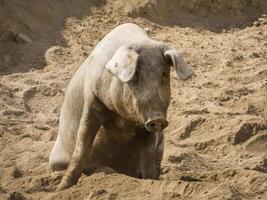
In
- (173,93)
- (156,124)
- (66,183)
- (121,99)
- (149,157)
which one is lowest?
(66,183)

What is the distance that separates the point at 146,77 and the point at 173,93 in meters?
4.01

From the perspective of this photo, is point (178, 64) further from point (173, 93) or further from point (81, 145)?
point (173, 93)

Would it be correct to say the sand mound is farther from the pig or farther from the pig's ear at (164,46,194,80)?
the pig's ear at (164,46,194,80)

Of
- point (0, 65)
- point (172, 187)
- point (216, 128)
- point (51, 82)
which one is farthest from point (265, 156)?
point (0, 65)

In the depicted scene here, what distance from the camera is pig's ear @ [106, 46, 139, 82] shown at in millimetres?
5738

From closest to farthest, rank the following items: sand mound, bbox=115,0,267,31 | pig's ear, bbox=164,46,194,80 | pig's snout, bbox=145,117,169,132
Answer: pig's snout, bbox=145,117,169,132 → pig's ear, bbox=164,46,194,80 → sand mound, bbox=115,0,267,31

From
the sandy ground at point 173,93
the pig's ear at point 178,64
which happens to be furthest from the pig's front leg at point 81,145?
the pig's ear at point 178,64

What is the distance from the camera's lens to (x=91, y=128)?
253 inches

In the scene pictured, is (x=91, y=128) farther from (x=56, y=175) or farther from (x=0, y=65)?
(x=0, y=65)

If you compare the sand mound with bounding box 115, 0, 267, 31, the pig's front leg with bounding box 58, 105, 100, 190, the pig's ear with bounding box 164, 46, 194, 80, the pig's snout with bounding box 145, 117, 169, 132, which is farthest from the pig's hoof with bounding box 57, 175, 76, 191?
the sand mound with bounding box 115, 0, 267, 31

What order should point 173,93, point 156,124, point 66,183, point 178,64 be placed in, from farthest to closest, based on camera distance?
1. point 173,93
2. point 66,183
3. point 178,64
4. point 156,124

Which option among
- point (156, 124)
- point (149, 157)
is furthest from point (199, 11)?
point (156, 124)

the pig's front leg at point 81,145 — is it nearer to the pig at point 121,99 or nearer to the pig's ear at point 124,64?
the pig at point 121,99

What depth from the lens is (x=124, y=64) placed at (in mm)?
5773
